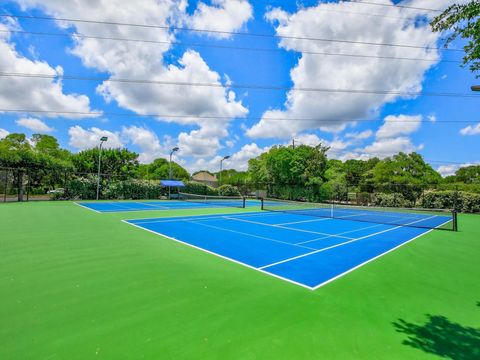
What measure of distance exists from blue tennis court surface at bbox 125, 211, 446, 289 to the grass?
1.63ft

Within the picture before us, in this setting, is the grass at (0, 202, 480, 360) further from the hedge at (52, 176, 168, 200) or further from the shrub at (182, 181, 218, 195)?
the shrub at (182, 181, 218, 195)

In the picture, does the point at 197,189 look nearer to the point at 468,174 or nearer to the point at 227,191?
the point at 227,191

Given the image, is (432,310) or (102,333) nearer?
(102,333)

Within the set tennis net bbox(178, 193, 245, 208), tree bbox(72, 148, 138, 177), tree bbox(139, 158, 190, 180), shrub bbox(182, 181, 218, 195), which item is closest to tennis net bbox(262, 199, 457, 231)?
tennis net bbox(178, 193, 245, 208)

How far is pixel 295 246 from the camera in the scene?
864cm

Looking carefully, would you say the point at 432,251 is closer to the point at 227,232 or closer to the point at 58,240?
the point at 227,232

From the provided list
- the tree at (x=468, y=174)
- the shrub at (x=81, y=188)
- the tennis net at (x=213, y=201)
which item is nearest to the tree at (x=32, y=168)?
the shrub at (x=81, y=188)

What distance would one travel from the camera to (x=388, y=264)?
693cm

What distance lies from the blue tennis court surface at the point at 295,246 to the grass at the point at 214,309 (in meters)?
0.50

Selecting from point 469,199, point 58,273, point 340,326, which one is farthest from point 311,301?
point 469,199

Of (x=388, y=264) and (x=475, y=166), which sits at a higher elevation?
(x=475, y=166)

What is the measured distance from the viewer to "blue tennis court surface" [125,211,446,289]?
→ 244 inches

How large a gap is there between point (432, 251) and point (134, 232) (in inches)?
426

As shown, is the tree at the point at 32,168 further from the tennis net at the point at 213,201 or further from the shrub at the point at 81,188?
the tennis net at the point at 213,201
